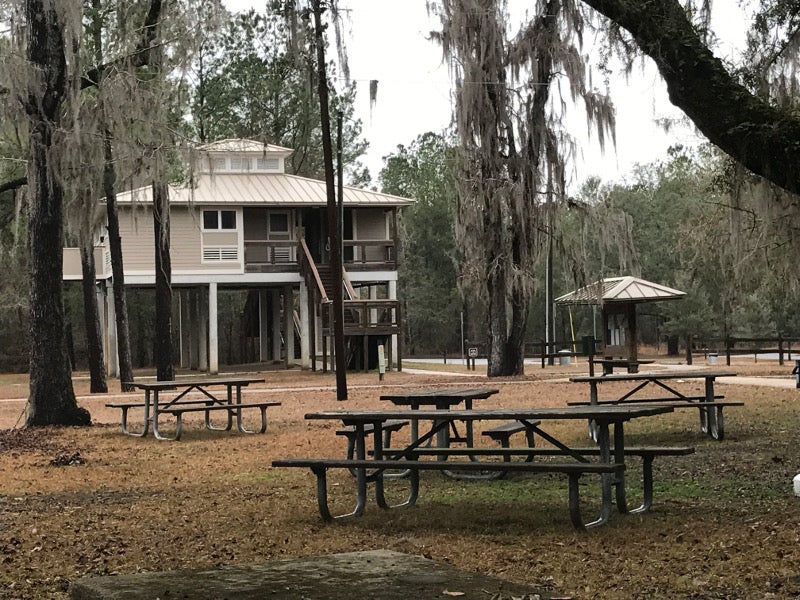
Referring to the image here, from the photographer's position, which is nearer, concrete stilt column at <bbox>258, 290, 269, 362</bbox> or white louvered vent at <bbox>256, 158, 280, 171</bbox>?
white louvered vent at <bbox>256, 158, 280, 171</bbox>

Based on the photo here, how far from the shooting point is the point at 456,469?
7.98 m

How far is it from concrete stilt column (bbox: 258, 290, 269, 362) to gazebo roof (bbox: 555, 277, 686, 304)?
15.1 metres

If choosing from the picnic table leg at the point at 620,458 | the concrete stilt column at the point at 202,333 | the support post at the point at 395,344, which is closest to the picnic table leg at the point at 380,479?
the picnic table leg at the point at 620,458

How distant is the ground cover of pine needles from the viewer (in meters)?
6.36

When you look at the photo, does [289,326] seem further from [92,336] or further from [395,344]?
[92,336]

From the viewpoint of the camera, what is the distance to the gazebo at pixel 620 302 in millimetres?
29922

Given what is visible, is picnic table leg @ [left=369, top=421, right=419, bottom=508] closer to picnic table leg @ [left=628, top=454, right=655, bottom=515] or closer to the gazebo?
picnic table leg @ [left=628, top=454, right=655, bottom=515]

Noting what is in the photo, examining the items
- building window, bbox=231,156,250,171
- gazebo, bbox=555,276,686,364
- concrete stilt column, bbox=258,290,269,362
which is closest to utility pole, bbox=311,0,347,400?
gazebo, bbox=555,276,686,364

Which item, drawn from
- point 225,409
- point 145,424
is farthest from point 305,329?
point 145,424

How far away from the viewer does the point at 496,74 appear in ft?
92.7

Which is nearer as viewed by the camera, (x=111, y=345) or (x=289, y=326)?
(x=111, y=345)

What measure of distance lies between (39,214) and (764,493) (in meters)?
12.1

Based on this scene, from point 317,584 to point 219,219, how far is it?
3340 centimetres

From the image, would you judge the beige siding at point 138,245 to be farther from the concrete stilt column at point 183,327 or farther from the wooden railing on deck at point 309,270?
the concrete stilt column at point 183,327
